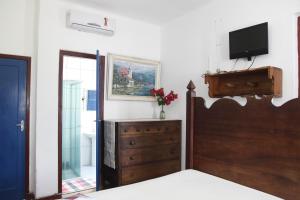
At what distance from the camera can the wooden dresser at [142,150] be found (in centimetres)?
277

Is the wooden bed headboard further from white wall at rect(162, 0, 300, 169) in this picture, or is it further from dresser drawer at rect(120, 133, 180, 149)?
dresser drawer at rect(120, 133, 180, 149)

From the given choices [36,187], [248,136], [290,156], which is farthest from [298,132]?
[36,187]

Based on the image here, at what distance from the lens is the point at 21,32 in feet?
9.25

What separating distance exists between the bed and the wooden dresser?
998mm

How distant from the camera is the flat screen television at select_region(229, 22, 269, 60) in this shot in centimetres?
229

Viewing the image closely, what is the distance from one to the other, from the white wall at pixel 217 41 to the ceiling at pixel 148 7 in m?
0.16

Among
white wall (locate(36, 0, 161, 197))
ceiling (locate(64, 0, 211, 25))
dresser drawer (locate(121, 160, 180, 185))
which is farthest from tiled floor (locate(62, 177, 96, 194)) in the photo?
ceiling (locate(64, 0, 211, 25))

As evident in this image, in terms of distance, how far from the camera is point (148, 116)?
3.67 m

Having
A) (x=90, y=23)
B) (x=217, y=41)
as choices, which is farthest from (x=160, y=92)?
(x=90, y=23)

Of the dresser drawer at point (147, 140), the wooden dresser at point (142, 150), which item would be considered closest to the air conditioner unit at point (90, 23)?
the wooden dresser at point (142, 150)

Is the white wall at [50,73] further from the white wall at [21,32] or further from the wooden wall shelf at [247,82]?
the wooden wall shelf at [247,82]

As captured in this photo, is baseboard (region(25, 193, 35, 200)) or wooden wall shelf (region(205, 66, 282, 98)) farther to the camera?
baseboard (region(25, 193, 35, 200))

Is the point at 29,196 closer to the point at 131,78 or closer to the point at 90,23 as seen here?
the point at 131,78

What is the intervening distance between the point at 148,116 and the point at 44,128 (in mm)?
1500
